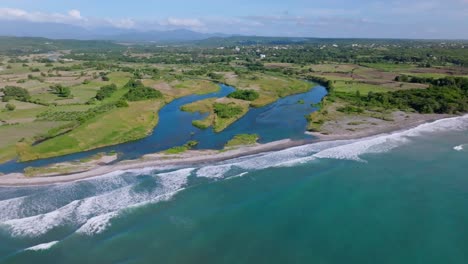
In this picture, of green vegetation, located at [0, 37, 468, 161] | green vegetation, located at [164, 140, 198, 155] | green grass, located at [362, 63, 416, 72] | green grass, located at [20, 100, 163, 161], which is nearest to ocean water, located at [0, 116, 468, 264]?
green vegetation, located at [164, 140, 198, 155]

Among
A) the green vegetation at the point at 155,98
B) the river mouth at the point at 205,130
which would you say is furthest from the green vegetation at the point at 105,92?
the river mouth at the point at 205,130

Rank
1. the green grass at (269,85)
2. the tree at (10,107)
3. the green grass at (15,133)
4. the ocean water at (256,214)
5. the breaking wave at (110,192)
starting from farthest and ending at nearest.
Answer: the green grass at (269,85) → the tree at (10,107) → the green grass at (15,133) → the breaking wave at (110,192) → the ocean water at (256,214)

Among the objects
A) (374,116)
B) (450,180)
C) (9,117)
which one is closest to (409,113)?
(374,116)

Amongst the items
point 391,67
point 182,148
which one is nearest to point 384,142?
point 182,148

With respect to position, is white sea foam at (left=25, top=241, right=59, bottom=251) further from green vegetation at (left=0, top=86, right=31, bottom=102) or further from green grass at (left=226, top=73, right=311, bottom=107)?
green vegetation at (left=0, top=86, right=31, bottom=102)

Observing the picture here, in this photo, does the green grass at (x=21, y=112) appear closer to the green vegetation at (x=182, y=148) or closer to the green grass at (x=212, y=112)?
the green grass at (x=212, y=112)

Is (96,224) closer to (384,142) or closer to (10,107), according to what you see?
(384,142)
